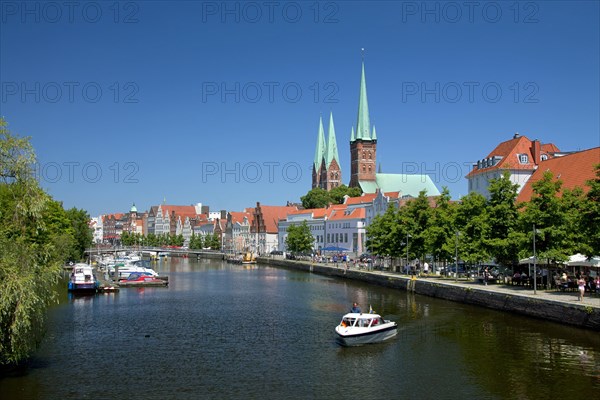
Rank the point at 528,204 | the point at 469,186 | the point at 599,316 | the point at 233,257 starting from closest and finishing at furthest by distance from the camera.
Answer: the point at 599,316
the point at 528,204
the point at 469,186
the point at 233,257

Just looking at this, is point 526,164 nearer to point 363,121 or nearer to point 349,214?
point 349,214

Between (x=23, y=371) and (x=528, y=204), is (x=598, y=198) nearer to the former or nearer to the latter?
(x=528, y=204)

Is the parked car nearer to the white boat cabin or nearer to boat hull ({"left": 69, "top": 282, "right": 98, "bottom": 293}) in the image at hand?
the white boat cabin

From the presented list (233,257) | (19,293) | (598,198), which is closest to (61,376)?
(19,293)

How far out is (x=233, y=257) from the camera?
6152 inches

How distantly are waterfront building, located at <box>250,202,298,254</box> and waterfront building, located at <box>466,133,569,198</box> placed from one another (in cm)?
9040

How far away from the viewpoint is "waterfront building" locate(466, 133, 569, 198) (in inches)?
3344

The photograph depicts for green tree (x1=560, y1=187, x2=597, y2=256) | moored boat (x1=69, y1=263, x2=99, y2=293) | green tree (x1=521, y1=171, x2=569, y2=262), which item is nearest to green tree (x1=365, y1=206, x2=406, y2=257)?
green tree (x1=521, y1=171, x2=569, y2=262)

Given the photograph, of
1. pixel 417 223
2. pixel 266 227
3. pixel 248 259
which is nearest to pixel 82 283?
pixel 417 223

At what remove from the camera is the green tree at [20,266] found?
24.5 m

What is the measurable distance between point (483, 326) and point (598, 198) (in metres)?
12.0

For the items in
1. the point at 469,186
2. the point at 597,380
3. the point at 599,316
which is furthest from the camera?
the point at 469,186

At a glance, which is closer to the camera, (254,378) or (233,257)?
(254,378)

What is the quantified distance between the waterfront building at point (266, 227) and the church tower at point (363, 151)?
22.6 metres
